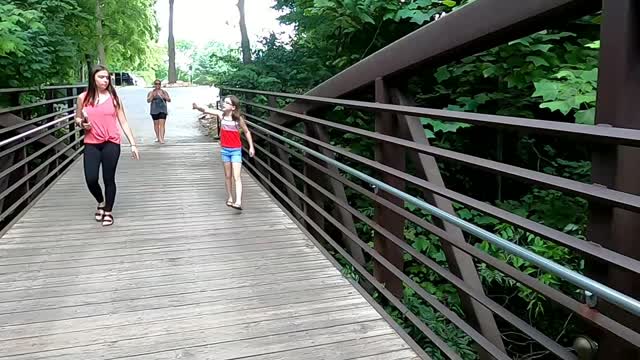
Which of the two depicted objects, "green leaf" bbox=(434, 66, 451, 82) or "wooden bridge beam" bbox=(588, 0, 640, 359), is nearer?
"wooden bridge beam" bbox=(588, 0, 640, 359)

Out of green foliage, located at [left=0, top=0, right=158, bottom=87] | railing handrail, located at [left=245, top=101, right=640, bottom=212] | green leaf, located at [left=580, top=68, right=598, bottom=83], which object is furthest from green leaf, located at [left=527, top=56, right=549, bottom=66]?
green foliage, located at [left=0, top=0, right=158, bottom=87]

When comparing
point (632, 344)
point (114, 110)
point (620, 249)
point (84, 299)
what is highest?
point (114, 110)

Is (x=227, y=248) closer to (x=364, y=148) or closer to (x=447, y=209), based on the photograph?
(x=447, y=209)

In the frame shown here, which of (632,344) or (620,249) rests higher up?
(620,249)

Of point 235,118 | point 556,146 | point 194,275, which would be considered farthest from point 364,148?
point 194,275

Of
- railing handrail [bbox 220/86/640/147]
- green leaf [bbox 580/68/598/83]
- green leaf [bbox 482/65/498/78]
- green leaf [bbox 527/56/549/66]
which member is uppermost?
green leaf [bbox 527/56/549/66]

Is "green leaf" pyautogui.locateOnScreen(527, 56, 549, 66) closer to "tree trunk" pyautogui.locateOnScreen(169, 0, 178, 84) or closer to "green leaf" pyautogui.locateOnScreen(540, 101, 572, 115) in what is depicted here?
"green leaf" pyautogui.locateOnScreen(540, 101, 572, 115)

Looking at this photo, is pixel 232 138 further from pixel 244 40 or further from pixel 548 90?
pixel 244 40

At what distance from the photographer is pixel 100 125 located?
4965mm

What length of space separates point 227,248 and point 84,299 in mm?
1336

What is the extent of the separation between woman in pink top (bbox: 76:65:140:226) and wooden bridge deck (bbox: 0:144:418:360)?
53cm

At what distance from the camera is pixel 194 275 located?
159 inches

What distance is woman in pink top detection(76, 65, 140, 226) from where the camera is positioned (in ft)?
16.2

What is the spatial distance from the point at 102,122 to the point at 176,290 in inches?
80.2
